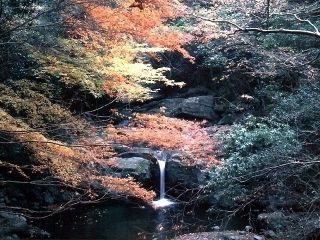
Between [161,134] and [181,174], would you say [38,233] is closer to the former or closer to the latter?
[161,134]

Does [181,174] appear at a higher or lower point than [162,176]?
higher

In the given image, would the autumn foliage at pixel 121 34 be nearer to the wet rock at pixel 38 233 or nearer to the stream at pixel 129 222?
the stream at pixel 129 222

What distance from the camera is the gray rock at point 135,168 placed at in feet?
37.4

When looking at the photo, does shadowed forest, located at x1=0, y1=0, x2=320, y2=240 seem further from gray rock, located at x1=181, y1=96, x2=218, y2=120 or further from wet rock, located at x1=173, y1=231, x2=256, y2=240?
gray rock, located at x1=181, y1=96, x2=218, y2=120

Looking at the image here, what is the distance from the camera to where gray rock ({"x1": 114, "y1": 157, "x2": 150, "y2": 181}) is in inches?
448

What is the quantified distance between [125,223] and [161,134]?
4242 mm

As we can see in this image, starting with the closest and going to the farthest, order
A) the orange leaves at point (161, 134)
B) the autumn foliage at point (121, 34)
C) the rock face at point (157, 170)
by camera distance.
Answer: the autumn foliage at point (121, 34), the orange leaves at point (161, 134), the rock face at point (157, 170)

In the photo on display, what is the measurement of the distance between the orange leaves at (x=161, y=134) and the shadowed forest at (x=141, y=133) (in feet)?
0.09

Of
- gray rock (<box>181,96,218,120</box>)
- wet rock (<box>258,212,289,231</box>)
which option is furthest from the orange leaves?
gray rock (<box>181,96,218,120</box>)

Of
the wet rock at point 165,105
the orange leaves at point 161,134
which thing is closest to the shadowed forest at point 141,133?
the orange leaves at point 161,134

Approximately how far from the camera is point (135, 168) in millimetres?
11711

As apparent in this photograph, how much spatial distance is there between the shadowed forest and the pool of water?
0.17ft

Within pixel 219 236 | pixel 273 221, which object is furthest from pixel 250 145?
pixel 219 236

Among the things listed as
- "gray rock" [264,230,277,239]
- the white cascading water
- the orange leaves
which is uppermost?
the orange leaves
